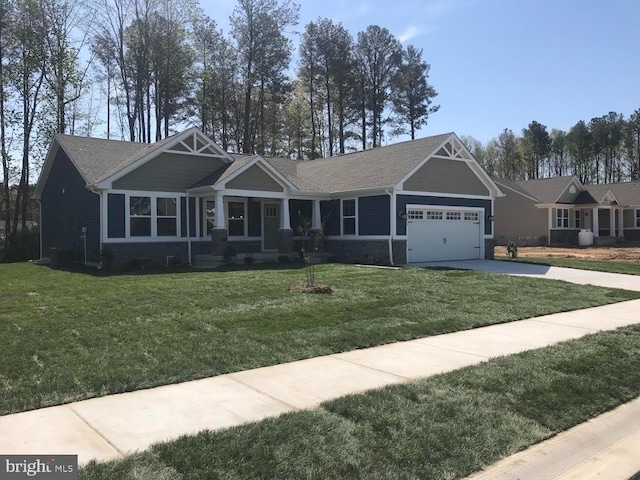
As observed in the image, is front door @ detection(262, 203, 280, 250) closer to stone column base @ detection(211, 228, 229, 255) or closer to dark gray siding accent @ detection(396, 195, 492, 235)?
stone column base @ detection(211, 228, 229, 255)

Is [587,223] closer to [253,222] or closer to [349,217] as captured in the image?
[349,217]

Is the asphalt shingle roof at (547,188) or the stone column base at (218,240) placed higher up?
the asphalt shingle roof at (547,188)

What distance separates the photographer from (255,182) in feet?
65.4

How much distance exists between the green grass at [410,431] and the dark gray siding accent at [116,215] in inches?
585

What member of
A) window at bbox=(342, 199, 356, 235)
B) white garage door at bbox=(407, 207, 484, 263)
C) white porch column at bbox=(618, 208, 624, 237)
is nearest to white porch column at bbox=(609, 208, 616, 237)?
white porch column at bbox=(618, 208, 624, 237)

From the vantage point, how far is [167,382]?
557 cm

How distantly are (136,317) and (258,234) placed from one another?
44.6ft

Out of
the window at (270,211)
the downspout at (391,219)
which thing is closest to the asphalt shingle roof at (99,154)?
the window at (270,211)

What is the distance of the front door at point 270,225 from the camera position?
2245 centimetres

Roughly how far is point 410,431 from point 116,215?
632 inches

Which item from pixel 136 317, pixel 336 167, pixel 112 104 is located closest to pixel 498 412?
pixel 136 317

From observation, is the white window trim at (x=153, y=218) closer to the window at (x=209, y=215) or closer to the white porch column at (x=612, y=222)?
the window at (x=209, y=215)

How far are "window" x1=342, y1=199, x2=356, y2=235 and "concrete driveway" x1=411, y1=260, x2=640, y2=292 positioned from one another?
2.98 metres

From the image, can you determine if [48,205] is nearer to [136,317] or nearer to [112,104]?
[112,104]
